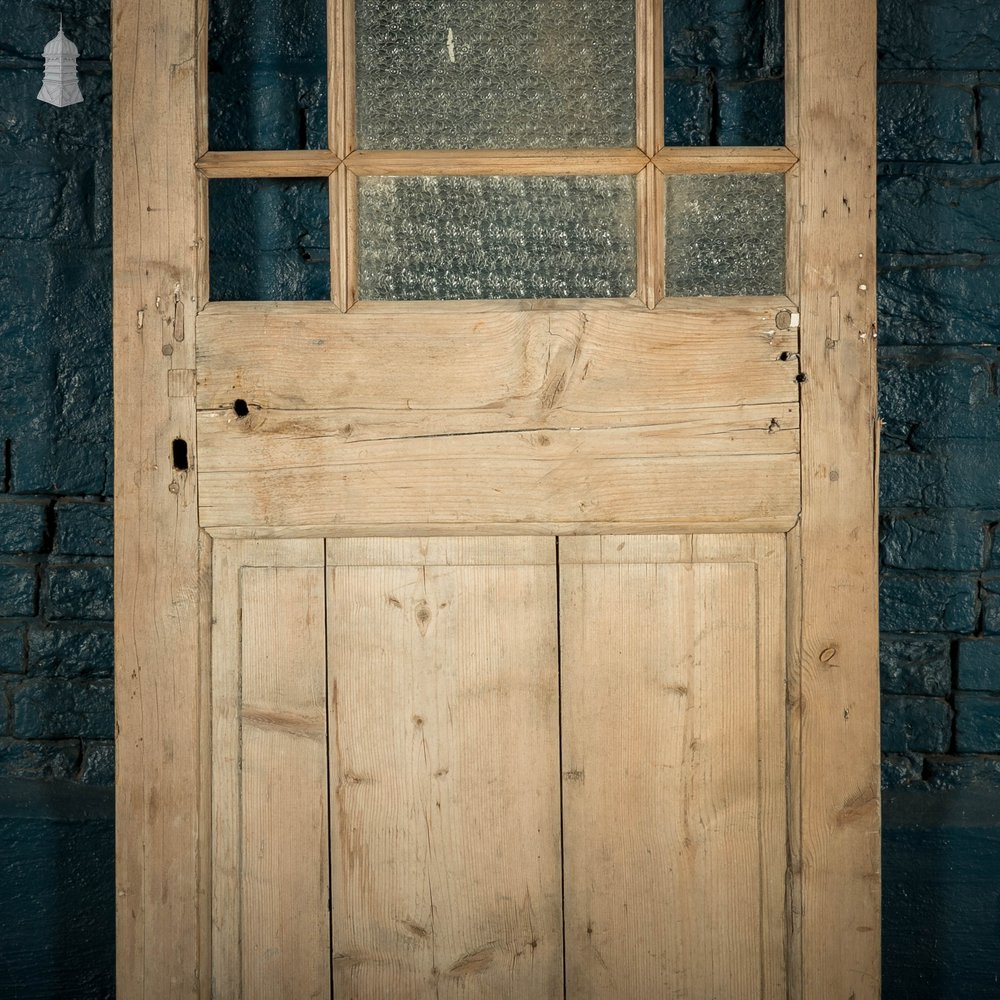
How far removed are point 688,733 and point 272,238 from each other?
3.37ft

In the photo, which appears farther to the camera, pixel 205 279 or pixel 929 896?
pixel 929 896

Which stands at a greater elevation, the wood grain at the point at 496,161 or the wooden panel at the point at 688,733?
the wood grain at the point at 496,161

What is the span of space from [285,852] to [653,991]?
58 centimetres

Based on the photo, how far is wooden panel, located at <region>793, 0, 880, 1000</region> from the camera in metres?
1.35

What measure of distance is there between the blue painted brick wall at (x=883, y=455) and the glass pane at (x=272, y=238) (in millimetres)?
14

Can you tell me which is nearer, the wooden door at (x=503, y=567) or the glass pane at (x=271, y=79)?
the wooden door at (x=503, y=567)

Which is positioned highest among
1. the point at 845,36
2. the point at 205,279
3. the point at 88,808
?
the point at 845,36

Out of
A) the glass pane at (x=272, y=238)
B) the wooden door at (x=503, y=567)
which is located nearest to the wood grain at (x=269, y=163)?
the wooden door at (x=503, y=567)

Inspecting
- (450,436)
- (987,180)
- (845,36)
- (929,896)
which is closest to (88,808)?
(450,436)

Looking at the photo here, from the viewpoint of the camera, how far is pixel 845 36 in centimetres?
134

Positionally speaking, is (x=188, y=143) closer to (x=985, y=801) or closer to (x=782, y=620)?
(x=782, y=620)

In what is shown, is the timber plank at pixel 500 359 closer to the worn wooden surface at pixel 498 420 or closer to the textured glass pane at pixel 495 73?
the worn wooden surface at pixel 498 420

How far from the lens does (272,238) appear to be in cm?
153

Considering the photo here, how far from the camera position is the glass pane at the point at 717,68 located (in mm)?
1532
